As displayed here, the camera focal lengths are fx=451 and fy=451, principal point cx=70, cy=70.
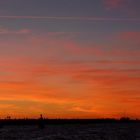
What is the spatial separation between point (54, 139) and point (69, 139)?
13.2ft

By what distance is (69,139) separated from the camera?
396 feet

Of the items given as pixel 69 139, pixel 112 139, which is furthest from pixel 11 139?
pixel 112 139

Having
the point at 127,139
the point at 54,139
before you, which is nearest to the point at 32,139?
the point at 54,139

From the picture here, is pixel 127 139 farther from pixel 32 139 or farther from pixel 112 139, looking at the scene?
pixel 32 139

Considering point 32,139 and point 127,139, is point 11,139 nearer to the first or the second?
point 32,139

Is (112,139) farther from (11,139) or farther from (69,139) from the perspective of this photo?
(11,139)

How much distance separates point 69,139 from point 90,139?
224 inches

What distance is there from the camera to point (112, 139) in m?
122

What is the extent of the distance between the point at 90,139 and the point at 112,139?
6.57m

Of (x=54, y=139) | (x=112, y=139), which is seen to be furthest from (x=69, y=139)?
(x=112, y=139)

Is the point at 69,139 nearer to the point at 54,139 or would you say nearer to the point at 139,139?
the point at 54,139

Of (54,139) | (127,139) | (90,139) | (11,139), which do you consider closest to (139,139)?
(127,139)

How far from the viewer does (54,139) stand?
120 meters

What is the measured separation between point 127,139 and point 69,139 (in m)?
15.8
